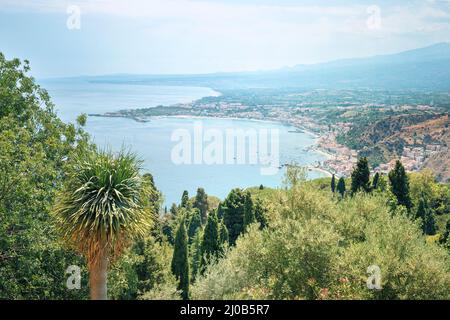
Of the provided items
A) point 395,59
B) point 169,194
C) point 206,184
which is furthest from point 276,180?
point 395,59

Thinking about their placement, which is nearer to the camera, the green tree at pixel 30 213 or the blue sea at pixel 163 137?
the green tree at pixel 30 213

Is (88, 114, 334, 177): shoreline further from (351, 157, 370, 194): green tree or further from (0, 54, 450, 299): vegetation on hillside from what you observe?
(0, 54, 450, 299): vegetation on hillside

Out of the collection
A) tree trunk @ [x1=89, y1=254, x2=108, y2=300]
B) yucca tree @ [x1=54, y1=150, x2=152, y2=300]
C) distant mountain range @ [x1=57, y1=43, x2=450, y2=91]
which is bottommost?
tree trunk @ [x1=89, y1=254, x2=108, y2=300]

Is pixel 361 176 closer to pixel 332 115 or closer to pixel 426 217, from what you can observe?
pixel 426 217

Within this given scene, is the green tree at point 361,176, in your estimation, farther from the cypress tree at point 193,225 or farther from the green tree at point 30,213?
the green tree at point 30,213

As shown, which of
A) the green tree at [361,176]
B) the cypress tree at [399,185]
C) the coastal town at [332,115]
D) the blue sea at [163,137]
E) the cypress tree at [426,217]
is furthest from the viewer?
the coastal town at [332,115]

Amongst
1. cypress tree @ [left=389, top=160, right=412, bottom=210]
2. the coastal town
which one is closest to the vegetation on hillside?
cypress tree @ [left=389, top=160, right=412, bottom=210]

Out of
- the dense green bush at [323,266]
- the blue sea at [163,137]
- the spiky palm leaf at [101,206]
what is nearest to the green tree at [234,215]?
the dense green bush at [323,266]
